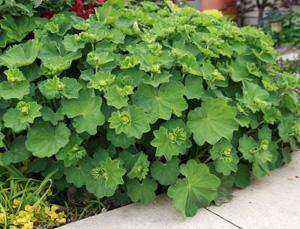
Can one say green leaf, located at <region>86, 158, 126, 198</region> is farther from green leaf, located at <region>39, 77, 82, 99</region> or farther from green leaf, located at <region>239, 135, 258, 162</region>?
green leaf, located at <region>239, 135, 258, 162</region>

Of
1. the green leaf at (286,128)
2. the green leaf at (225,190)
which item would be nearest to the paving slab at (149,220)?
the green leaf at (225,190)

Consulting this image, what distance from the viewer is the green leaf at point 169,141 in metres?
2.14

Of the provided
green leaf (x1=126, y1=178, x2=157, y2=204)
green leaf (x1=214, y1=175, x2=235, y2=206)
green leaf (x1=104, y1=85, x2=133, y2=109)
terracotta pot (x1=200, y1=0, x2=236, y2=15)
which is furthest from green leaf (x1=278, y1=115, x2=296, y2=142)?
terracotta pot (x1=200, y1=0, x2=236, y2=15)

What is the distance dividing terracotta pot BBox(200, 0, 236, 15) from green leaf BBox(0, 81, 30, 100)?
5.21 meters

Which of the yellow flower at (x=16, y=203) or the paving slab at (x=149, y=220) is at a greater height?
the paving slab at (x=149, y=220)

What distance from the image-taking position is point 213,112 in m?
2.26

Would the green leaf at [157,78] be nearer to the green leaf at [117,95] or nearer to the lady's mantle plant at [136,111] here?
the lady's mantle plant at [136,111]

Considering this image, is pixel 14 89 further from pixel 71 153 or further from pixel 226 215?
pixel 226 215

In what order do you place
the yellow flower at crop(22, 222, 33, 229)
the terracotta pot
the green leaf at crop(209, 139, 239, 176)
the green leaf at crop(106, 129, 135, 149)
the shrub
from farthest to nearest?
1. the terracotta pot
2. the shrub
3. the green leaf at crop(209, 139, 239, 176)
4. the green leaf at crop(106, 129, 135, 149)
5. the yellow flower at crop(22, 222, 33, 229)

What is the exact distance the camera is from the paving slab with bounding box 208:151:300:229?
82.7 inches

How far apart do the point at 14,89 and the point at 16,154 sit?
1.07 feet

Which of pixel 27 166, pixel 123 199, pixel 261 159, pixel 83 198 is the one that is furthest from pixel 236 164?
A: pixel 27 166

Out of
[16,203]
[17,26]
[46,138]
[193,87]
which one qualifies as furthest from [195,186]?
[17,26]

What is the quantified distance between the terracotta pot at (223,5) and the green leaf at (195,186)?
16.9 feet
